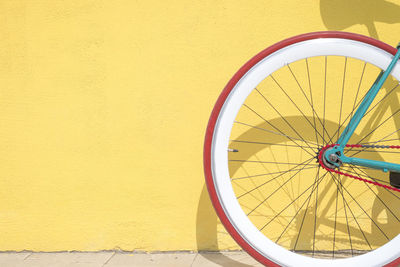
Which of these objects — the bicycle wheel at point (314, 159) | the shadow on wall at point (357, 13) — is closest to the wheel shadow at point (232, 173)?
the bicycle wheel at point (314, 159)

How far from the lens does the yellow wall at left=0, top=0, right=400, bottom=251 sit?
6.28ft

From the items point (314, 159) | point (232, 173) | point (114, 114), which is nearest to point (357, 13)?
point (314, 159)

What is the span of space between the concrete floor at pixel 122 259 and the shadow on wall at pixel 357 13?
1.18 meters

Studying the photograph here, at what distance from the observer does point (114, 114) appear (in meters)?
1.96

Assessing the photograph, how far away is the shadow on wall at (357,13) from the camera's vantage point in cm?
184

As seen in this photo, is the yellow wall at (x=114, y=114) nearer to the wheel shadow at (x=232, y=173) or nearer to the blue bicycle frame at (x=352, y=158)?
the wheel shadow at (x=232, y=173)

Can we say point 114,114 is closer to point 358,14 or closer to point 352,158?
point 352,158

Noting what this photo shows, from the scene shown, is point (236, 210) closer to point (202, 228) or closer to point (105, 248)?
point (202, 228)

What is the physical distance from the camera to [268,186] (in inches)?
76.4

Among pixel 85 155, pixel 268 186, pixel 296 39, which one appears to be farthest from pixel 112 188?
pixel 296 39

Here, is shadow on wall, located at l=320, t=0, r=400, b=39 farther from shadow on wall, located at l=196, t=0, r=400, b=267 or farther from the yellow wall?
the yellow wall

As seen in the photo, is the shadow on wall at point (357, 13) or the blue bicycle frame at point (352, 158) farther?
the shadow on wall at point (357, 13)

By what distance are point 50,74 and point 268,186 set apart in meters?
1.20

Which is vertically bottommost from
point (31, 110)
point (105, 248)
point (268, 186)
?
point (105, 248)
